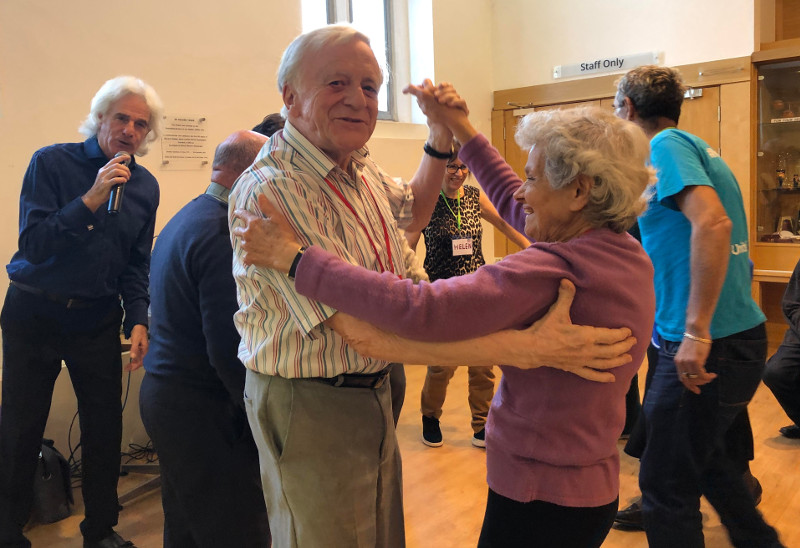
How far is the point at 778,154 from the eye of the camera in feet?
17.2

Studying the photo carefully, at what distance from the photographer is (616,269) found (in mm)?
1137

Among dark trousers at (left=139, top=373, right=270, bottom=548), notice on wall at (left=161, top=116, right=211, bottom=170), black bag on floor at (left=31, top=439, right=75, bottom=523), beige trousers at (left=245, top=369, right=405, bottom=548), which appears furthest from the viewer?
notice on wall at (left=161, top=116, right=211, bottom=170)

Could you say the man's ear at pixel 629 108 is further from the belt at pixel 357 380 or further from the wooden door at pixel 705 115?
the wooden door at pixel 705 115

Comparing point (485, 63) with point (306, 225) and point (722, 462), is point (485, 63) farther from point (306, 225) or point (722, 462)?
point (306, 225)

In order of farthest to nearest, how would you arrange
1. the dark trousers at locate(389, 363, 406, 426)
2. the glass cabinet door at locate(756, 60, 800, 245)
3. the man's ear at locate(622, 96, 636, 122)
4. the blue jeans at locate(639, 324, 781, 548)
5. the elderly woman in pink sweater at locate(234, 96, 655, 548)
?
the glass cabinet door at locate(756, 60, 800, 245) → the man's ear at locate(622, 96, 636, 122) → the blue jeans at locate(639, 324, 781, 548) → the dark trousers at locate(389, 363, 406, 426) → the elderly woman in pink sweater at locate(234, 96, 655, 548)

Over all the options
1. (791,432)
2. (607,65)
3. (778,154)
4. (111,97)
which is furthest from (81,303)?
(778,154)

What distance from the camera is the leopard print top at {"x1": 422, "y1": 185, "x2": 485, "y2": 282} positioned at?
336 centimetres

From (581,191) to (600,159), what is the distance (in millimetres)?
67

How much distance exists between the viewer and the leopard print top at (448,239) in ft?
11.0

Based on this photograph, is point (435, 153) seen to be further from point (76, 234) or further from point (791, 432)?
point (791, 432)

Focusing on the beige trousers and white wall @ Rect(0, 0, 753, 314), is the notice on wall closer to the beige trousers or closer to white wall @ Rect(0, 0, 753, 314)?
white wall @ Rect(0, 0, 753, 314)

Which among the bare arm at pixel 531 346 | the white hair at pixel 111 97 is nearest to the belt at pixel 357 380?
the bare arm at pixel 531 346

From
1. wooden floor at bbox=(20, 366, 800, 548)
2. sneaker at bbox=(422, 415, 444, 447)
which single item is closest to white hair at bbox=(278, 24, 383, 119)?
wooden floor at bbox=(20, 366, 800, 548)

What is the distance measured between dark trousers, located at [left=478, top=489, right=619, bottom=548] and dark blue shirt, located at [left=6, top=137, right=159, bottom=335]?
1.86 m
